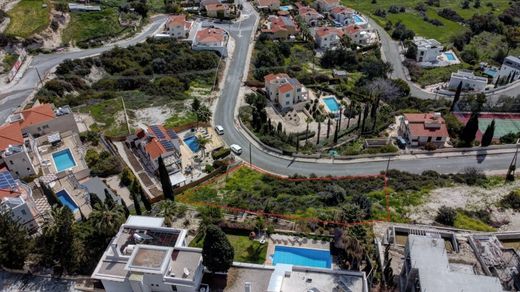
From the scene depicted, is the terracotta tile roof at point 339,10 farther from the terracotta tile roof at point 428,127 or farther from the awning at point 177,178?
the awning at point 177,178

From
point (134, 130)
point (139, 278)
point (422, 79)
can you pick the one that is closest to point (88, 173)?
point (134, 130)

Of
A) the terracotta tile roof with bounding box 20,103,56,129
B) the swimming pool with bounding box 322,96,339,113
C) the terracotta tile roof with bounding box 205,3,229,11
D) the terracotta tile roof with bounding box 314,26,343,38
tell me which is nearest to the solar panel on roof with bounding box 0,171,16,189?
the terracotta tile roof with bounding box 20,103,56,129

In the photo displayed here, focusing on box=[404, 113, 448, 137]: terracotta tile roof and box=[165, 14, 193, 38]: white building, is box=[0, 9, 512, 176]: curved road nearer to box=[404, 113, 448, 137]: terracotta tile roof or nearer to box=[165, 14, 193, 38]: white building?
box=[404, 113, 448, 137]: terracotta tile roof

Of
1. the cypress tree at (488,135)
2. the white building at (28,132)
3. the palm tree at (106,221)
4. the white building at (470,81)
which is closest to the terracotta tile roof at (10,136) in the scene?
the white building at (28,132)

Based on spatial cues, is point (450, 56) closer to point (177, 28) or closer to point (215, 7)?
point (215, 7)

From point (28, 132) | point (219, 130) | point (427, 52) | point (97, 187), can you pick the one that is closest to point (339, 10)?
point (427, 52)

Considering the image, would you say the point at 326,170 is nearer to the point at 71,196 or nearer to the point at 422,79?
the point at 71,196
